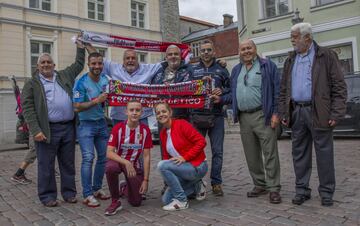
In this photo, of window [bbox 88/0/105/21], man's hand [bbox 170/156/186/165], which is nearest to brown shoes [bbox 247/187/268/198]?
man's hand [bbox 170/156/186/165]

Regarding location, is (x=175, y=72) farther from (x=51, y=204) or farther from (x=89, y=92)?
(x=51, y=204)

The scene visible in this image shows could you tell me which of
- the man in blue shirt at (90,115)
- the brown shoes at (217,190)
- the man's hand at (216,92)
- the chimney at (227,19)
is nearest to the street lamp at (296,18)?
the man's hand at (216,92)

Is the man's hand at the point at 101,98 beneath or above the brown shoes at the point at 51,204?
above

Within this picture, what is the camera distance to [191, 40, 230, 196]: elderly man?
5340mm

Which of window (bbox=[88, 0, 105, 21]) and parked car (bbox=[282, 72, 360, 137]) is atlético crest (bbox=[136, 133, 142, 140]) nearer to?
parked car (bbox=[282, 72, 360, 137])

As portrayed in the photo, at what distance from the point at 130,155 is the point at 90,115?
2.59 ft

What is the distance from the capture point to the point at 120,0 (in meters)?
24.8

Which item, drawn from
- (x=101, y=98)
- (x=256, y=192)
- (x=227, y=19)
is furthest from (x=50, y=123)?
(x=227, y=19)

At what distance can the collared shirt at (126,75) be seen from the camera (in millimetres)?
5613

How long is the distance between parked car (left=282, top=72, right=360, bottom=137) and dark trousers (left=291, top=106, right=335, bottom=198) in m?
7.26

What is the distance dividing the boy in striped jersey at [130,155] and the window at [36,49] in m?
17.1

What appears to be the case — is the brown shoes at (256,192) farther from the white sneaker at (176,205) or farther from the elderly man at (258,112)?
the white sneaker at (176,205)

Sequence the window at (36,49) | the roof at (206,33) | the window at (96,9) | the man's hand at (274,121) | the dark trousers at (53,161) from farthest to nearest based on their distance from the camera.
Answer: the roof at (206,33), the window at (96,9), the window at (36,49), the dark trousers at (53,161), the man's hand at (274,121)

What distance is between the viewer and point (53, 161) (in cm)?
536
